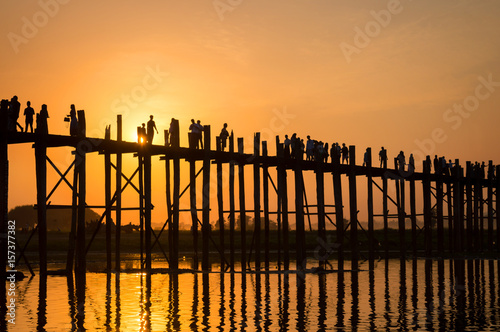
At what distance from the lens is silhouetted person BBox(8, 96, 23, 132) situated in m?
24.5

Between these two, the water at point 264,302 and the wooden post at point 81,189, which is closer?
the water at point 264,302

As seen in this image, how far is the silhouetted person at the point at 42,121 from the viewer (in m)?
24.5

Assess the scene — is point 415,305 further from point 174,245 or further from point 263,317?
point 174,245

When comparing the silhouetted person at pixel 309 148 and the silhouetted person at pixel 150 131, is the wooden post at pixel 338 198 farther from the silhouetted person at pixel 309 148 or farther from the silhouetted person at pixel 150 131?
the silhouetted person at pixel 150 131

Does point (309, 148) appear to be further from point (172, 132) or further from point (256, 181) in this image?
point (172, 132)

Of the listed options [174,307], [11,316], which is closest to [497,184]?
[174,307]

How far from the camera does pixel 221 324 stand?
56.1 ft

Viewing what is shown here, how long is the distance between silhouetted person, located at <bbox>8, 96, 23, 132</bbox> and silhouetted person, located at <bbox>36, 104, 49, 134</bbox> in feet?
1.97

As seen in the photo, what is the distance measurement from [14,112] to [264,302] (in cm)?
1035

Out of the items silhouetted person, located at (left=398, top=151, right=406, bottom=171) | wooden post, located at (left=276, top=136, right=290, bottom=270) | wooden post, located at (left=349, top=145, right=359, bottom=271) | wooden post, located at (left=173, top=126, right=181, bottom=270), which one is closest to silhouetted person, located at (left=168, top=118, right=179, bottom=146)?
wooden post, located at (left=173, top=126, right=181, bottom=270)

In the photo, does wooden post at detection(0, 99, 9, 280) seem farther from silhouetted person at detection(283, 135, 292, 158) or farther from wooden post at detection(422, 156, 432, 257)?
wooden post at detection(422, 156, 432, 257)

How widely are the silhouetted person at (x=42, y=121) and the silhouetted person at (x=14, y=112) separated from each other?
1.97 feet

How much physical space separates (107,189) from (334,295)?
10327 millimetres

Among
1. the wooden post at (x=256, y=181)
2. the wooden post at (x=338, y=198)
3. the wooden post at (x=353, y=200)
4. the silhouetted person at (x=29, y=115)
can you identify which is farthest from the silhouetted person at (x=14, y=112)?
the wooden post at (x=353, y=200)
